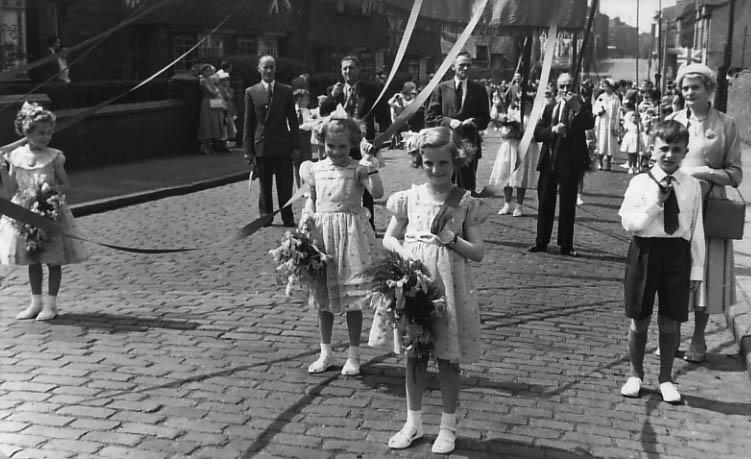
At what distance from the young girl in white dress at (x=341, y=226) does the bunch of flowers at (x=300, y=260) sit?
7 cm

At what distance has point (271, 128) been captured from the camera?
11094mm

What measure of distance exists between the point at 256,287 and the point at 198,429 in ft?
11.1

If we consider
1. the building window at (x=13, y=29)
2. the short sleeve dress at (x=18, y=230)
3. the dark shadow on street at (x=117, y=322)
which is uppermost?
the building window at (x=13, y=29)

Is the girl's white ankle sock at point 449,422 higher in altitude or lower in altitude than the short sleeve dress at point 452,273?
lower

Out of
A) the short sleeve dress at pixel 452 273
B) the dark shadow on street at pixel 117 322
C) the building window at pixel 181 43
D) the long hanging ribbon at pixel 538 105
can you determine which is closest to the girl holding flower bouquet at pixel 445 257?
the short sleeve dress at pixel 452 273

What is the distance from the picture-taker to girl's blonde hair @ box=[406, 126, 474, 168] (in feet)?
14.5

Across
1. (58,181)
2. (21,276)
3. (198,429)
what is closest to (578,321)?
(198,429)

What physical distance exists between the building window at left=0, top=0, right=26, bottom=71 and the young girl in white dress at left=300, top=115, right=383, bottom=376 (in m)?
15.5

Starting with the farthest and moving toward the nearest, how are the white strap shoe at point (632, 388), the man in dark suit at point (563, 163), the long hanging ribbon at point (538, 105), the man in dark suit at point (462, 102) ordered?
the man in dark suit at point (462, 102) → the man in dark suit at point (563, 163) → the white strap shoe at point (632, 388) → the long hanging ribbon at point (538, 105)

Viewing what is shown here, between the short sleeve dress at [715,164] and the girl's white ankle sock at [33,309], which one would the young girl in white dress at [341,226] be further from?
the girl's white ankle sock at [33,309]

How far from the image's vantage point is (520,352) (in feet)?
20.1

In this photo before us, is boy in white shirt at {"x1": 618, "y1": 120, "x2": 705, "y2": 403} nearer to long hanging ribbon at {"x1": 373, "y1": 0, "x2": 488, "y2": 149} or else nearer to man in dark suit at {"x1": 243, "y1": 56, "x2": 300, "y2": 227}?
long hanging ribbon at {"x1": 373, "y1": 0, "x2": 488, "y2": 149}

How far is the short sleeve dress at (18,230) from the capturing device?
6.79m

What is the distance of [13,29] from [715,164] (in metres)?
17.5
